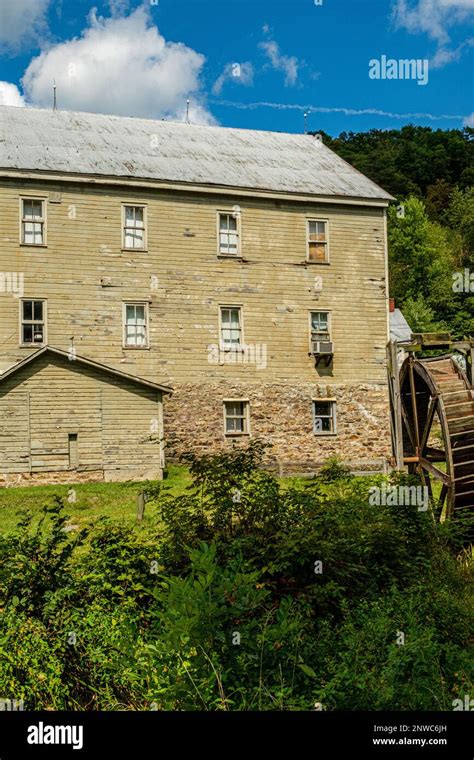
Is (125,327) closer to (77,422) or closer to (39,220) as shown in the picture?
(77,422)

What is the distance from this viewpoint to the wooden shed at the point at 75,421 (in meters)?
23.9

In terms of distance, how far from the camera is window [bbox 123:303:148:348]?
26.9 meters

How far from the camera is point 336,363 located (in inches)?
1145

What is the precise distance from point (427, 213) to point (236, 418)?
5609 centimetres

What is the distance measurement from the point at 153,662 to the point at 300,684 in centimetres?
135

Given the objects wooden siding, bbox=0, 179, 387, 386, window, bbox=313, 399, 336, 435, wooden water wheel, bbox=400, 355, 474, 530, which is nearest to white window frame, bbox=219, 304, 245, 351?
wooden siding, bbox=0, 179, 387, 386

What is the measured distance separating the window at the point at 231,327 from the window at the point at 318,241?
3477 millimetres

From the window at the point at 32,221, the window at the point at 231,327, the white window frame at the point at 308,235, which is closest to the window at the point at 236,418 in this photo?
the window at the point at 231,327

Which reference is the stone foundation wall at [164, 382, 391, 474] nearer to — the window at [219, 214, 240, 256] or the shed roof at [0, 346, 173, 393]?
the shed roof at [0, 346, 173, 393]

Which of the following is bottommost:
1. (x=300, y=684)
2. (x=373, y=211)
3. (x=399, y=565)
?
(x=300, y=684)

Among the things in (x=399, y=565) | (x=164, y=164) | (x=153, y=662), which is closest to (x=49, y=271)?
(x=164, y=164)

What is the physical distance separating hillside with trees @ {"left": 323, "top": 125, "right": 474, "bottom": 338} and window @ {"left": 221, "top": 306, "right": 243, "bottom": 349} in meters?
26.2

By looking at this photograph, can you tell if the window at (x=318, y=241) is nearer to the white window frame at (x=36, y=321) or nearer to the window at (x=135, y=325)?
the window at (x=135, y=325)
